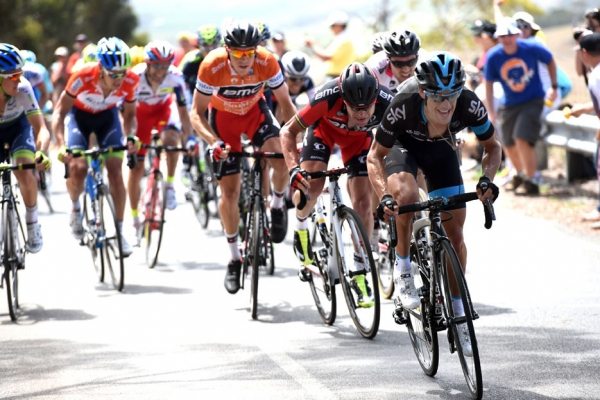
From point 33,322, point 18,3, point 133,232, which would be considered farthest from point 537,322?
point 18,3

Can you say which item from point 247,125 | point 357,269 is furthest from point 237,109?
point 357,269

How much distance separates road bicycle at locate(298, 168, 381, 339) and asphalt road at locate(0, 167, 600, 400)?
A: 153 millimetres

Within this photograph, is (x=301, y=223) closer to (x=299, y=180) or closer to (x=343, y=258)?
(x=343, y=258)

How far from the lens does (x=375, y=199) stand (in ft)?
36.7

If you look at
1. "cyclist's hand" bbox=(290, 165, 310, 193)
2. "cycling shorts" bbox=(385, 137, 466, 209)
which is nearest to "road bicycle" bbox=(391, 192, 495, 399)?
"cycling shorts" bbox=(385, 137, 466, 209)

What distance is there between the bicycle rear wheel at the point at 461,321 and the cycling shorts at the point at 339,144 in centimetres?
274

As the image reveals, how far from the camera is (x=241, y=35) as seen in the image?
11.0 m

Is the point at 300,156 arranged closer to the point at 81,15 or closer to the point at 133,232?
the point at 133,232

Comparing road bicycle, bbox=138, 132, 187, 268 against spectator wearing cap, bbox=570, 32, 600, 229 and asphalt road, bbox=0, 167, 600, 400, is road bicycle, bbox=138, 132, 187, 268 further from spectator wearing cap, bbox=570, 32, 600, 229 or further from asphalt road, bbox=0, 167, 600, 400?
spectator wearing cap, bbox=570, 32, 600, 229

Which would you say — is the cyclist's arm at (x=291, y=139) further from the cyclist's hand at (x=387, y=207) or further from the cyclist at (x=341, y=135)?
the cyclist's hand at (x=387, y=207)

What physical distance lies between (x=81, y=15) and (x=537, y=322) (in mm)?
55696

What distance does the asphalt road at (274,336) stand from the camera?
27.3 feet

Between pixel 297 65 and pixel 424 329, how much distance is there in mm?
6257

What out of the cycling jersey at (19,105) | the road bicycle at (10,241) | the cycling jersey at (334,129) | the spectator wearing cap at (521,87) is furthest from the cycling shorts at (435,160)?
the spectator wearing cap at (521,87)
